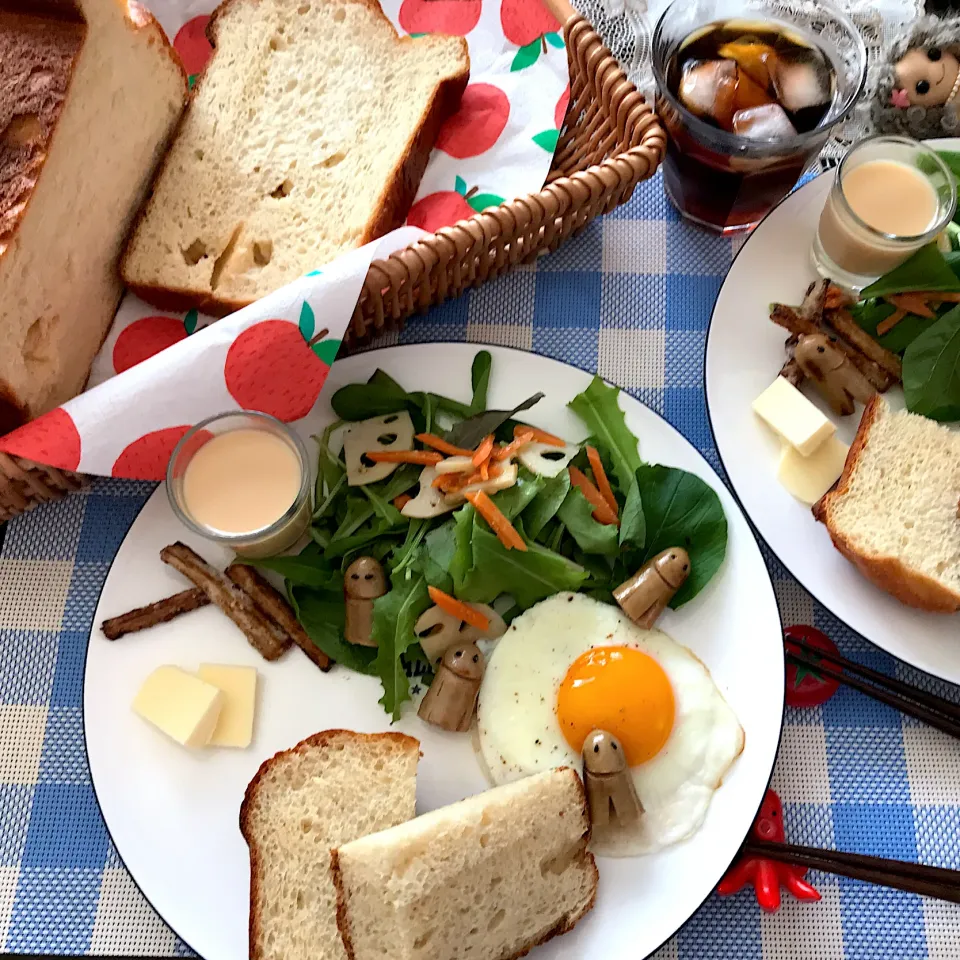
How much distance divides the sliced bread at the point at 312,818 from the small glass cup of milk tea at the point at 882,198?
1543 mm

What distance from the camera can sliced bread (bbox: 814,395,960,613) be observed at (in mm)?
1918

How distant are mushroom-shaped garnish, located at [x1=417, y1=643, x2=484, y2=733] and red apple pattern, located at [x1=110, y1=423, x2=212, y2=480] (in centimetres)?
76

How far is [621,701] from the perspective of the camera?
1876 mm

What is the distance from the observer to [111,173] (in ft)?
7.10

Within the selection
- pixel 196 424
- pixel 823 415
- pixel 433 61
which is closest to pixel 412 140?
pixel 433 61

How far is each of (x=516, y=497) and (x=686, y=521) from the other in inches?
15.1

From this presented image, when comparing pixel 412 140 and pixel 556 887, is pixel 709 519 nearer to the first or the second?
pixel 556 887

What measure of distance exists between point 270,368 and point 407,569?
541 millimetres

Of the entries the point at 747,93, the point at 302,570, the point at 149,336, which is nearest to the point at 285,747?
the point at 302,570

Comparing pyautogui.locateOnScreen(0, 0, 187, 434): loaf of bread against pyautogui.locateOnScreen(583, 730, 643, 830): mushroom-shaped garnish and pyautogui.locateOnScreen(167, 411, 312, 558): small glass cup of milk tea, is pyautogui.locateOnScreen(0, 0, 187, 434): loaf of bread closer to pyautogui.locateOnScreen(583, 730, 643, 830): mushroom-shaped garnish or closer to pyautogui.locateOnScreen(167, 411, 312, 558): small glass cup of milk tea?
pyautogui.locateOnScreen(167, 411, 312, 558): small glass cup of milk tea

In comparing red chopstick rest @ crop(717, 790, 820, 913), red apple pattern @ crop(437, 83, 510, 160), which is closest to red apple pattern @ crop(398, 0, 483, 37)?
red apple pattern @ crop(437, 83, 510, 160)

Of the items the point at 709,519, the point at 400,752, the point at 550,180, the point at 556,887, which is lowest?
the point at 556,887

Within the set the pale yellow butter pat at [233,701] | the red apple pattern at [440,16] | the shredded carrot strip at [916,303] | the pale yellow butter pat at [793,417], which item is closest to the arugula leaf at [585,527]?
the pale yellow butter pat at [793,417]

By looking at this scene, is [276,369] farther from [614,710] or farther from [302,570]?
[614,710]
